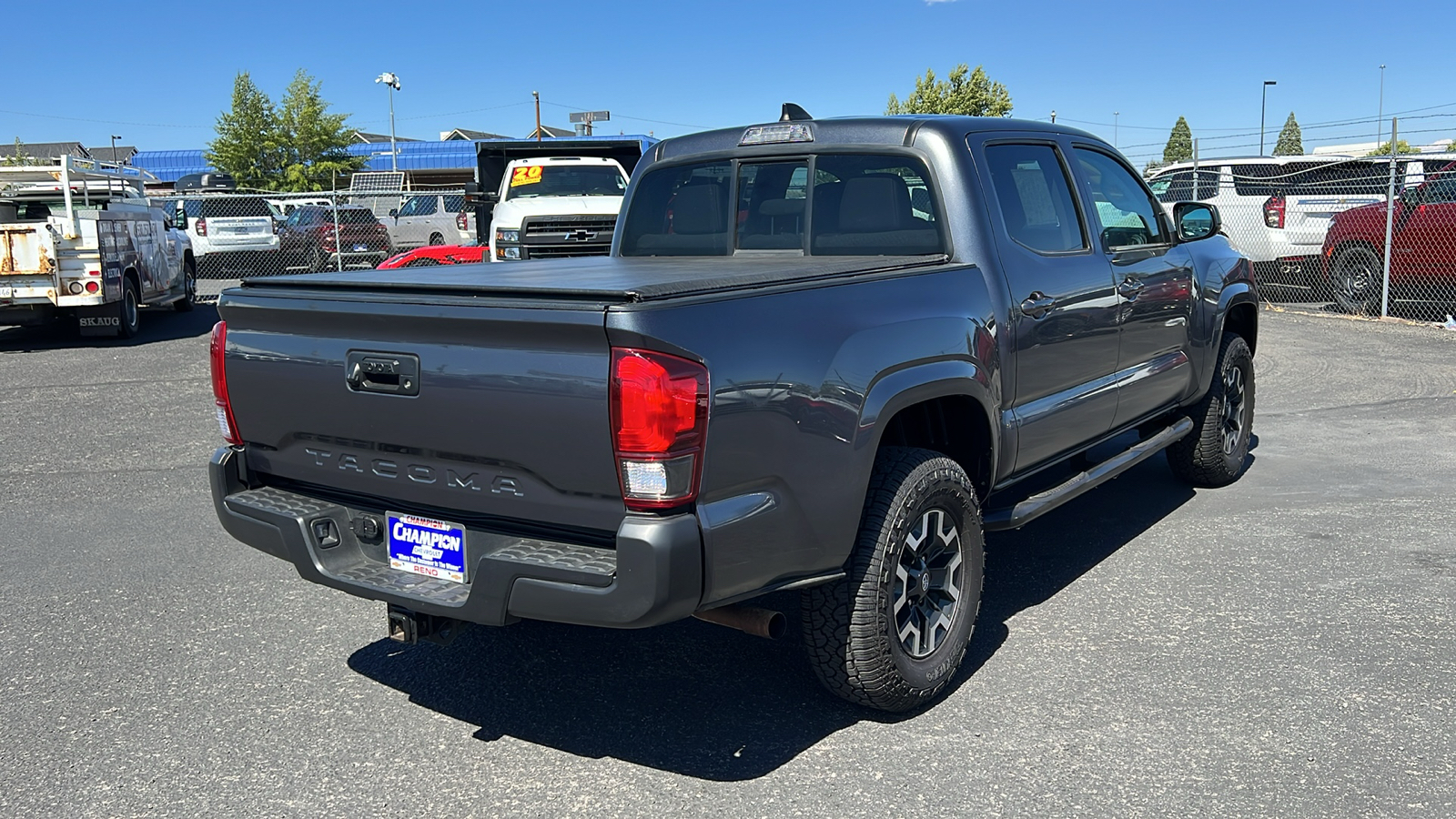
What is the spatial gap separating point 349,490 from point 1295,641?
11.1 ft

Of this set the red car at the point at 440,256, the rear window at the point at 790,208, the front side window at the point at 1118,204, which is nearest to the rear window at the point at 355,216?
the red car at the point at 440,256

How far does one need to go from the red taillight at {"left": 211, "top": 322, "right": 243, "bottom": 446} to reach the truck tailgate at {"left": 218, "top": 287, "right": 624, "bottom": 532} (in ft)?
0.15

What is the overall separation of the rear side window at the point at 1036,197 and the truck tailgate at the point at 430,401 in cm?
221

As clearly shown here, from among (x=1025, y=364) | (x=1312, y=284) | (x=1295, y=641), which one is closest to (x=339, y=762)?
(x=1025, y=364)

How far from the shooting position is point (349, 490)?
355 cm

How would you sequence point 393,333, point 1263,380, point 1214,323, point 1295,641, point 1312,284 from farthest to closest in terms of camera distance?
point 1312,284 → point 1263,380 → point 1214,323 → point 1295,641 → point 393,333

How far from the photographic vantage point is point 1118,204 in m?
5.50

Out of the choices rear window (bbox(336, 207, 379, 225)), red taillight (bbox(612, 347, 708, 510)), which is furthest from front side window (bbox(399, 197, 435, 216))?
red taillight (bbox(612, 347, 708, 510))

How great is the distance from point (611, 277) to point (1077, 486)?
7.17ft

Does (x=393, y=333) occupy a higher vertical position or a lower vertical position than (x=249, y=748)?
higher

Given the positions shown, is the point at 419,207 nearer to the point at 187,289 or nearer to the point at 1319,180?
the point at 187,289

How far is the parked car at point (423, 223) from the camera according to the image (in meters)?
27.2

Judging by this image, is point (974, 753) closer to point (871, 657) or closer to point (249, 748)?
point (871, 657)

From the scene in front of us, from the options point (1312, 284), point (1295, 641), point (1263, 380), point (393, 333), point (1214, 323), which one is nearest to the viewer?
point (393, 333)
